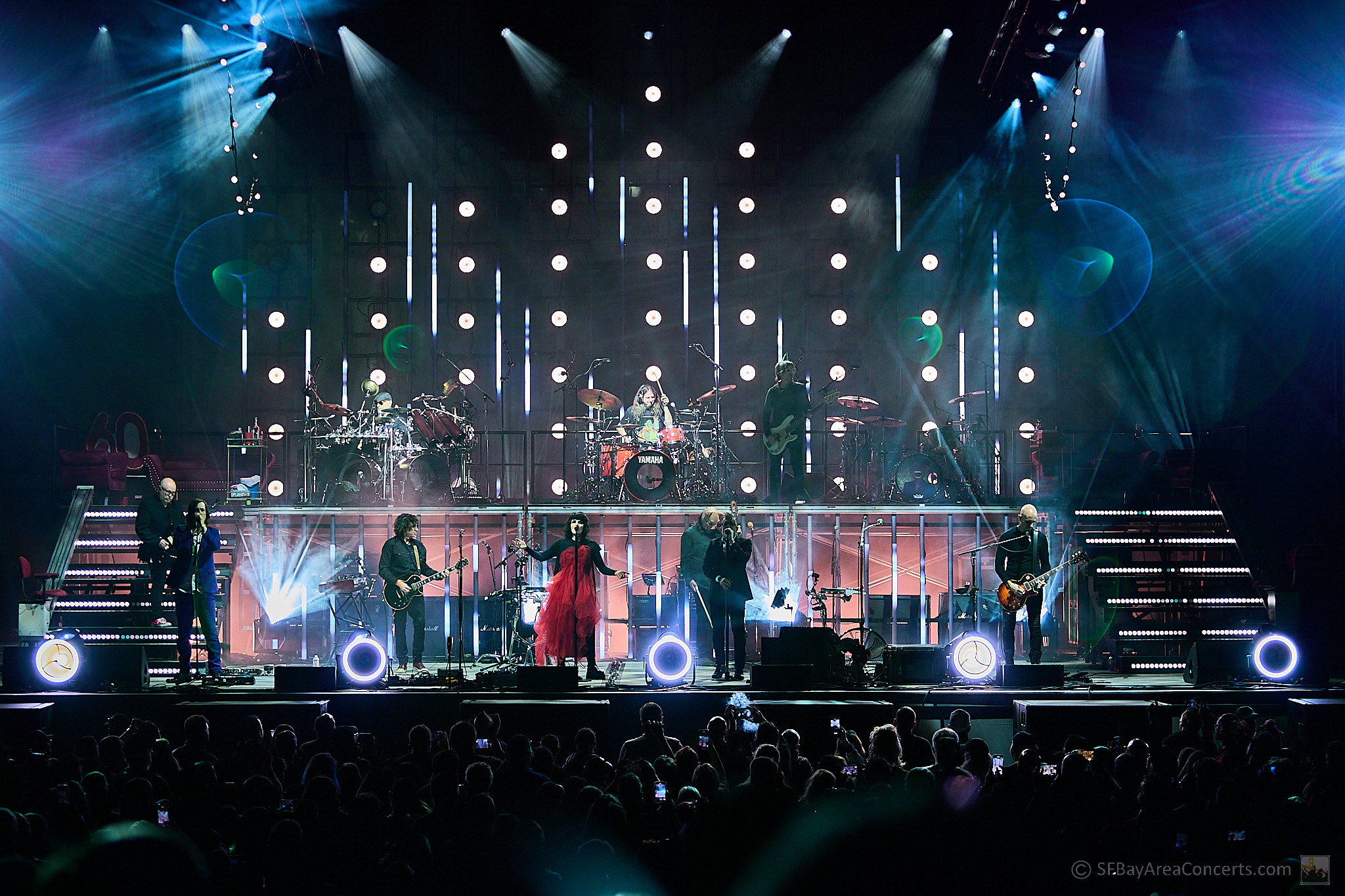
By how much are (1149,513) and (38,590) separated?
14910 millimetres

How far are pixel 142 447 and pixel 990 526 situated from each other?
1294cm

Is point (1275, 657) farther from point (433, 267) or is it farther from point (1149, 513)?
point (433, 267)

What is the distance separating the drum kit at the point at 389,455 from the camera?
14.3 meters

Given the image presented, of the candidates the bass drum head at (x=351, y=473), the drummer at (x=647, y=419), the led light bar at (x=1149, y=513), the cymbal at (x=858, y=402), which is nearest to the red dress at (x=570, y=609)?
the drummer at (x=647, y=419)

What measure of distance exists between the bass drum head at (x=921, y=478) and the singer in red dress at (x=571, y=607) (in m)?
5.49

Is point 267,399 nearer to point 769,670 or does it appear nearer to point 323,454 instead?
point 323,454

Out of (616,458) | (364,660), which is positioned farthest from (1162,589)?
(364,660)

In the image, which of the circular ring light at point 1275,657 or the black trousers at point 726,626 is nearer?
the circular ring light at point 1275,657

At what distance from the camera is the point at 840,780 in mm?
4910

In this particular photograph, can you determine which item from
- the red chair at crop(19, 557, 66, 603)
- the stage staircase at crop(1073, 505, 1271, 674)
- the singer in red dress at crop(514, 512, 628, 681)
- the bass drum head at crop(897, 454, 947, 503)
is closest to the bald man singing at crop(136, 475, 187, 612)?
the red chair at crop(19, 557, 66, 603)

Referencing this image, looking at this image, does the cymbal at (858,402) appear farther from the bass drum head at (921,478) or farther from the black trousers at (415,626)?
the black trousers at (415,626)

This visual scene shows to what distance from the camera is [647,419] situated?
1465 centimetres

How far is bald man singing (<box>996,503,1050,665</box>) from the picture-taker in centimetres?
1009

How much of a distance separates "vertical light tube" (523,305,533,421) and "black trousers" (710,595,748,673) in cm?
919
